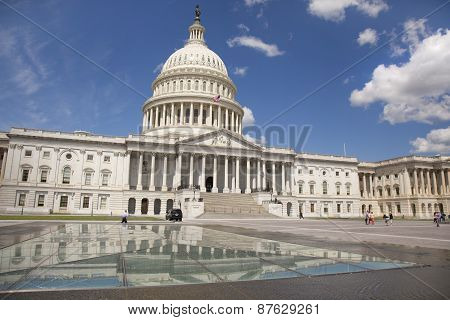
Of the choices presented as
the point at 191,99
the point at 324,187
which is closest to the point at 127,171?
the point at 191,99

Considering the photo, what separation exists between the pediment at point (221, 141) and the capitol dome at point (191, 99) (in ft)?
29.5

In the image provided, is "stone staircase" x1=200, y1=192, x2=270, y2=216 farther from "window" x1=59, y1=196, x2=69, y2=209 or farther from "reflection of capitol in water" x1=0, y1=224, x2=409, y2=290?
"reflection of capitol in water" x1=0, y1=224, x2=409, y2=290

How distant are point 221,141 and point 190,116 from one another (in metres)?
16.1

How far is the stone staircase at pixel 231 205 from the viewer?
5962 cm

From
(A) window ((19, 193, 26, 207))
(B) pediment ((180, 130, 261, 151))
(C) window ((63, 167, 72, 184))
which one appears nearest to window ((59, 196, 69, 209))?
(C) window ((63, 167, 72, 184))

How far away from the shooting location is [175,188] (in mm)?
70250

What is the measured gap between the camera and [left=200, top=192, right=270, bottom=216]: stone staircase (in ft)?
196

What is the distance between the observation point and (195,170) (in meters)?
75.1

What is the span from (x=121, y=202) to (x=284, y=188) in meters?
40.0

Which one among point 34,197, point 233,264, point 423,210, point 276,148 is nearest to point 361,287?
point 233,264

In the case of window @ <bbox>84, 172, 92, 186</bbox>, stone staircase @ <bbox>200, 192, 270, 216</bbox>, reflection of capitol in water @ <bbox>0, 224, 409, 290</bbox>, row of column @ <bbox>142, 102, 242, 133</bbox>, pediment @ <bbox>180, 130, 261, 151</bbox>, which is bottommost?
reflection of capitol in water @ <bbox>0, 224, 409, 290</bbox>

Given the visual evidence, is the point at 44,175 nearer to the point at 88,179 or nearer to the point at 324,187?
the point at 88,179

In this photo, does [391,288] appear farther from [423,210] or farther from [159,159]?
[423,210]

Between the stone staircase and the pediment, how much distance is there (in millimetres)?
12023
